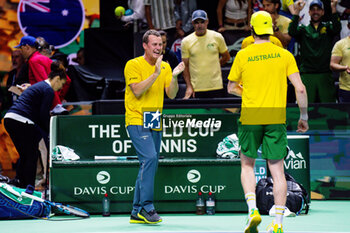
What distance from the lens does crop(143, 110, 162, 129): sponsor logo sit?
7.36 metres

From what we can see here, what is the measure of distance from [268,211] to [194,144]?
4.47 ft

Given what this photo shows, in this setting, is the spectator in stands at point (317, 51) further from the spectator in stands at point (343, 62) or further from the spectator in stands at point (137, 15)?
the spectator in stands at point (137, 15)

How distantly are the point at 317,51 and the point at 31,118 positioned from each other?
15.0 ft

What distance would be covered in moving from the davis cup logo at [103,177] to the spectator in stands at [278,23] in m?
3.80

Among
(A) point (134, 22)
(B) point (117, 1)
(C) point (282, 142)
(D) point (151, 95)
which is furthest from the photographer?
(B) point (117, 1)

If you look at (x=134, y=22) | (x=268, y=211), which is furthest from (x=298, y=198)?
(x=134, y=22)

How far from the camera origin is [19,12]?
1383 centimetres

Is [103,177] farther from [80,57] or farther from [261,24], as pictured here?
[80,57]

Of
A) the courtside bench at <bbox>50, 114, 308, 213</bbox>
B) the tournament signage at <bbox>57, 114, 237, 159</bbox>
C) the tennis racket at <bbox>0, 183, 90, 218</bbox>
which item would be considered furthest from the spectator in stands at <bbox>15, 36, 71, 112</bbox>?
the tennis racket at <bbox>0, 183, 90, 218</bbox>

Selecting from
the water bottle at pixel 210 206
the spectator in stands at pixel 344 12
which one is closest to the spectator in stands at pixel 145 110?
the water bottle at pixel 210 206

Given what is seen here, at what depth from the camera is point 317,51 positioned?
10656mm

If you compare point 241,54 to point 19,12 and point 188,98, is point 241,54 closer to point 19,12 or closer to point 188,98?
point 188,98

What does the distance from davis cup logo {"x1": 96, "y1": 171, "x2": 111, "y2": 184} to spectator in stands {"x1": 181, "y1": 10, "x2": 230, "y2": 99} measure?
2.53 metres

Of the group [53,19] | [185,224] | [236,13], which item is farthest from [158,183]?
[53,19]
